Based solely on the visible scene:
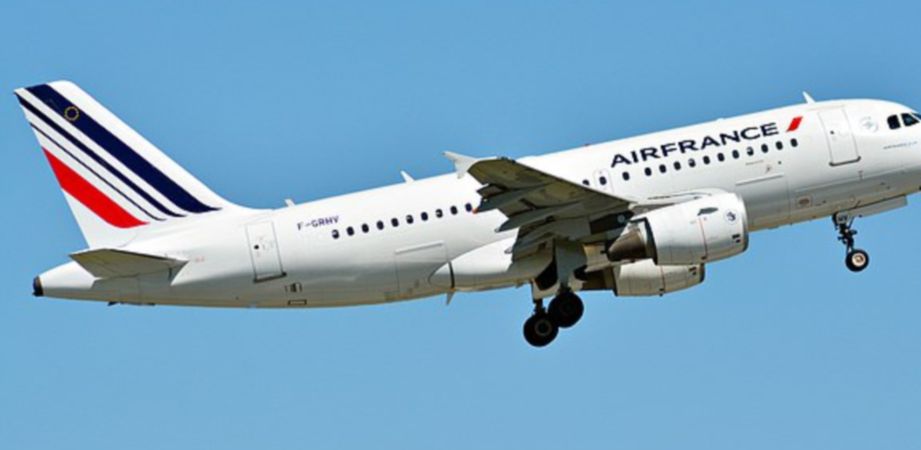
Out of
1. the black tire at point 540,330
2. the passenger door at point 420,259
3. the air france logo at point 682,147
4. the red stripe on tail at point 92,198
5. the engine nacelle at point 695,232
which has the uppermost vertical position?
the red stripe on tail at point 92,198

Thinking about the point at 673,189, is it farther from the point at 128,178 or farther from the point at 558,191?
the point at 128,178

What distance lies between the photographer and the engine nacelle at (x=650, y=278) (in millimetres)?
53750

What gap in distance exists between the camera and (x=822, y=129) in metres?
52.1

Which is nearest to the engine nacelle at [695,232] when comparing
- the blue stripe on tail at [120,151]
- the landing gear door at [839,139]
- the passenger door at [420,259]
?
the landing gear door at [839,139]

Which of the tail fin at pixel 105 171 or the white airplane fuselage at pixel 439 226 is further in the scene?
the tail fin at pixel 105 171

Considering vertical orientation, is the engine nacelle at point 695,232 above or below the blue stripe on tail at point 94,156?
below

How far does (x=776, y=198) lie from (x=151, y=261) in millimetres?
17794

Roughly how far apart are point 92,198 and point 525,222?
12889 mm

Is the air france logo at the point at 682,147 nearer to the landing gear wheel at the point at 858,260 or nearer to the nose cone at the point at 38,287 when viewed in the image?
the landing gear wheel at the point at 858,260

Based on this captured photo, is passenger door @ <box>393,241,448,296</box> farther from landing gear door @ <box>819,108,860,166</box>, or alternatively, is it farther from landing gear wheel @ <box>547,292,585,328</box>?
landing gear door @ <box>819,108,860,166</box>

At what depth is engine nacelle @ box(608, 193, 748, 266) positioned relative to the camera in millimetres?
49438

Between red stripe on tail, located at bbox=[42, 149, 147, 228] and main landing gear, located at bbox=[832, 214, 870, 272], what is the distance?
20344 mm

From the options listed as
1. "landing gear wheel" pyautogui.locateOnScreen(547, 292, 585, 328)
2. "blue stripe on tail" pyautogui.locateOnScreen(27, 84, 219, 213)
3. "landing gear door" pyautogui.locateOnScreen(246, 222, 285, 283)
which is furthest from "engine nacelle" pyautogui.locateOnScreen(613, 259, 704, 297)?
"blue stripe on tail" pyautogui.locateOnScreen(27, 84, 219, 213)

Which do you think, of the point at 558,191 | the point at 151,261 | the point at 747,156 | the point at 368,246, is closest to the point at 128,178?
the point at 151,261
